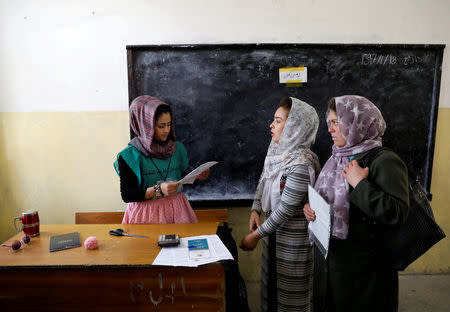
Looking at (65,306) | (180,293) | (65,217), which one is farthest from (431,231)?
(65,217)

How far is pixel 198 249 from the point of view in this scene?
1270 mm

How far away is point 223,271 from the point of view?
121cm

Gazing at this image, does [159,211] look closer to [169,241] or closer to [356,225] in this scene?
[169,241]

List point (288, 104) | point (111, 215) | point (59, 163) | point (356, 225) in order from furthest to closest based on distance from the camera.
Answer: point (59, 163), point (111, 215), point (288, 104), point (356, 225)

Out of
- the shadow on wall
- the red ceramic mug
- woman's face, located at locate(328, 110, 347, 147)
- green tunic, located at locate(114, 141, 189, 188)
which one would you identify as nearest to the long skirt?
green tunic, located at locate(114, 141, 189, 188)

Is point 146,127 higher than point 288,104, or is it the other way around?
point 288,104

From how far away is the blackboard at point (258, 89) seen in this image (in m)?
2.17

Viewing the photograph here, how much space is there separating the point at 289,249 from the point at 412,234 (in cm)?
64

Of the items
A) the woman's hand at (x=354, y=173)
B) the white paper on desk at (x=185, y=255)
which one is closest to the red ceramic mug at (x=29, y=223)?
the white paper on desk at (x=185, y=255)

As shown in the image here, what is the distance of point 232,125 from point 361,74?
1.10 metres

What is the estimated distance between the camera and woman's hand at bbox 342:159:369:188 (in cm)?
112

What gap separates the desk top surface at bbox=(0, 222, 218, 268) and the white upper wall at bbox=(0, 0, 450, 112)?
1.11 metres

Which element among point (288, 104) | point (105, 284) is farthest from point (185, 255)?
point (288, 104)

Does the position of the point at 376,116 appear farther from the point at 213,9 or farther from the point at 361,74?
the point at 213,9
